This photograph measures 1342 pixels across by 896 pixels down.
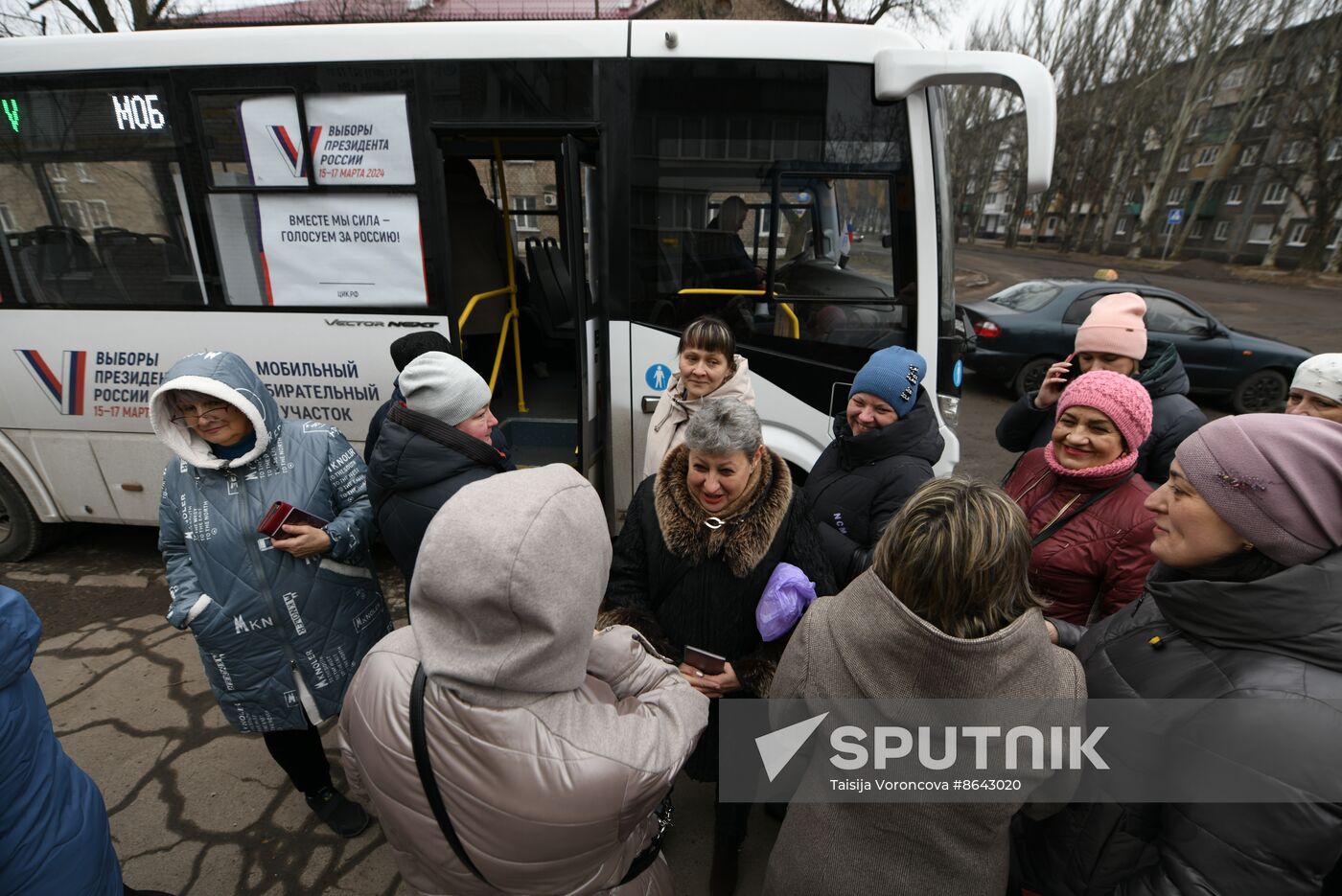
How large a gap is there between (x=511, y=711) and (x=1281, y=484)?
147cm

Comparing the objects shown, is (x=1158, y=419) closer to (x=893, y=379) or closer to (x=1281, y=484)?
(x=893, y=379)

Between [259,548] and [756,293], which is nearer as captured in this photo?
[259,548]

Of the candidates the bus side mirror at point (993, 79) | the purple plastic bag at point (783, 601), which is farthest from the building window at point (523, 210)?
the purple plastic bag at point (783, 601)

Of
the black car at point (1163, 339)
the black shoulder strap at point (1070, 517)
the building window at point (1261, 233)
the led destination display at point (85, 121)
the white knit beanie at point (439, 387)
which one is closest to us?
the black shoulder strap at point (1070, 517)

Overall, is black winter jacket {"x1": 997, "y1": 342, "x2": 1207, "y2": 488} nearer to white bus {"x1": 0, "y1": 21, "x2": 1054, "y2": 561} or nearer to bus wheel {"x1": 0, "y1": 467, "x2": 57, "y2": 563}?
white bus {"x1": 0, "y1": 21, "x2": 1054, "y2": 561}

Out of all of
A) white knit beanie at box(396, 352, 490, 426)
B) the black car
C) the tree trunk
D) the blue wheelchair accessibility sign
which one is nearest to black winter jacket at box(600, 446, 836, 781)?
white knit beanie at box(396, 352, 490, 426)

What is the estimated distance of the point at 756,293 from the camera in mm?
3434

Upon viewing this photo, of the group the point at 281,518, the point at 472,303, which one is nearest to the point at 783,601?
the point at 281,518

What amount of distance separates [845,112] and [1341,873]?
324 cm

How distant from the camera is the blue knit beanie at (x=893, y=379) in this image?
7.42ft

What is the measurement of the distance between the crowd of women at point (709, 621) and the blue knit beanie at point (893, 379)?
315mm

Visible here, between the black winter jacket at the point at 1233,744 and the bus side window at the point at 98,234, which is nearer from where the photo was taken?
the black winter jacket at the point at 1233,744

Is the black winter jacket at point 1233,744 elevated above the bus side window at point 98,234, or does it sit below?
below

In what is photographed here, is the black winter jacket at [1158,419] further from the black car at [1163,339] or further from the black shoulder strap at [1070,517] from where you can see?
the black car at [1163,339]
